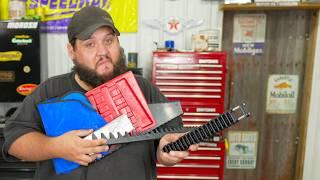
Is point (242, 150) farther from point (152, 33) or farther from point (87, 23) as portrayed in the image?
point (87, 23)

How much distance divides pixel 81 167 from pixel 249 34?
1761 mm

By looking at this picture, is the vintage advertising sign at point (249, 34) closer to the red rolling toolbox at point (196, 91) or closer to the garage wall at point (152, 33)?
the garage wall at point (152, 33)

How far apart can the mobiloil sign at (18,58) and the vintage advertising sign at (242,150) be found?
1.60 metres

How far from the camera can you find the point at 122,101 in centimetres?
93

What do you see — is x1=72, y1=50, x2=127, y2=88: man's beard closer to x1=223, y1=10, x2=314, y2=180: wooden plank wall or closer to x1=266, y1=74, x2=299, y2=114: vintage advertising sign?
x1=223, y1=10, x2=314, y2=180: wooden plank wall

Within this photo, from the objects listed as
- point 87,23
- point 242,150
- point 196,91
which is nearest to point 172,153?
point 87,23

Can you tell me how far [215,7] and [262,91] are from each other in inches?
30.6

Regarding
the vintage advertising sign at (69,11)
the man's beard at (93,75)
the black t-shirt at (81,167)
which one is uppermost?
the vintage advertising sign at (69,11)

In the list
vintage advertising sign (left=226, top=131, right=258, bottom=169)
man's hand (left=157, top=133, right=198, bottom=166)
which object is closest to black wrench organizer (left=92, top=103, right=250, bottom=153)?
man's hand (left=157, top=133, right=198, bottom=166)

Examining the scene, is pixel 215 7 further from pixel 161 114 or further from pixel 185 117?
pixel 161 114

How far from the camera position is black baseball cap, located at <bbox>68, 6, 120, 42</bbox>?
3.07 feet

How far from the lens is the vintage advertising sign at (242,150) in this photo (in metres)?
2.35

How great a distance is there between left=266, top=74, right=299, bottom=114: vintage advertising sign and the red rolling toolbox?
2.26ft

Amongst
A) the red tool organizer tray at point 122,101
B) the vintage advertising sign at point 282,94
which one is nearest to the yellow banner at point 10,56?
the red tool organizer tray at point 122,101
